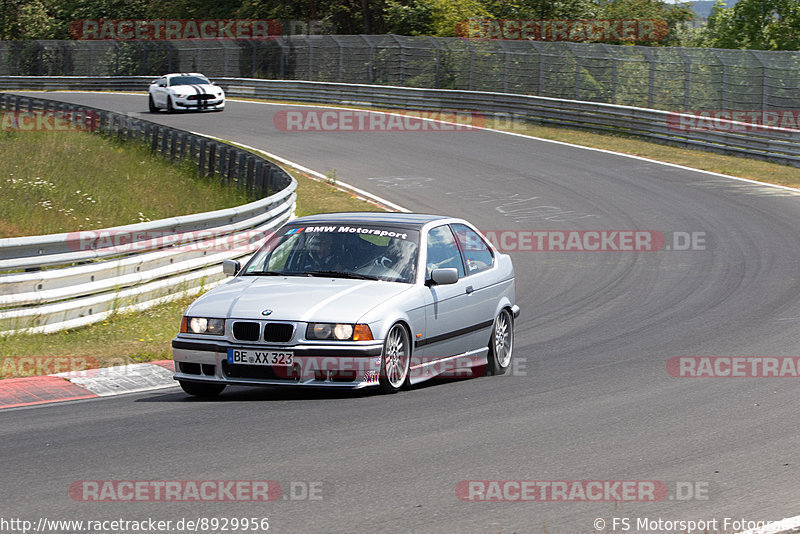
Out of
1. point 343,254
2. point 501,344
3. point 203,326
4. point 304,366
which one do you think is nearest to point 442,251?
point 343,254

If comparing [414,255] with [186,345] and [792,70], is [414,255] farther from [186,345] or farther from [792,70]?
[792,70]

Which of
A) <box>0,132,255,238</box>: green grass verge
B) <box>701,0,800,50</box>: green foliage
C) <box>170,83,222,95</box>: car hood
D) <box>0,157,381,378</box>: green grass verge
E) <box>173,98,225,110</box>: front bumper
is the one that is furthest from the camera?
<box>701,0,800,50</box>: green foliage

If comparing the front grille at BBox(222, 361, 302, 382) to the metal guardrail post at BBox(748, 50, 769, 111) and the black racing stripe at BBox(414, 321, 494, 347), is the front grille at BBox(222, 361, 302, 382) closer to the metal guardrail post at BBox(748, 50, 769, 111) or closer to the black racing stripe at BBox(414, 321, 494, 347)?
the black racing stripe at BBox(414, 321, 494, 347)

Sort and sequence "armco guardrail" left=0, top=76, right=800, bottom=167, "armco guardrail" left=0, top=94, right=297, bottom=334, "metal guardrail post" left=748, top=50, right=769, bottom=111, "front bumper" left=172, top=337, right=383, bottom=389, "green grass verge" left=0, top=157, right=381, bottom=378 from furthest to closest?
"metal guardrail post" left=748, top=50, right=769, bottom=111 < "armco guardrail" left=0, top=76, right=800, bottom=167 < "armco guardrail" left=0, top=94, right=297, bottom=334 < "green grass verge" left=0, top=157, right=381, bottom=378 < "front bumper" left=172, top=337, right=383, bottom=389

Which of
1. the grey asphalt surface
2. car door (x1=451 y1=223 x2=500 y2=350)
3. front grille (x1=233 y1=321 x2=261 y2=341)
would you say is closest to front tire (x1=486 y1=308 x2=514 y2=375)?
car door (x1=451 y1=223 x2=500 y2=350)

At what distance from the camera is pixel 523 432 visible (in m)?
7.11

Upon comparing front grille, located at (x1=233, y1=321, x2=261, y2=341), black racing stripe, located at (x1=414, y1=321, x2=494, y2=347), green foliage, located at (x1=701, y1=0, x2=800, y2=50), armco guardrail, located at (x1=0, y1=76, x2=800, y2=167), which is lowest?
black racing stripe, located at (x1=414, y1=321, x2=494, y2=347)

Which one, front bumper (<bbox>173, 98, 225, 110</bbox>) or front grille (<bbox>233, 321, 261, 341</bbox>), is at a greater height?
front bumper (<bbox>173, 98, 225, 110</bbox>)

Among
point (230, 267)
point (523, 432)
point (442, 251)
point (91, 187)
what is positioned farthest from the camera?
point (91, 187)

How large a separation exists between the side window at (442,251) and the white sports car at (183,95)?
107 feet

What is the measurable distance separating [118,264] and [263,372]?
4.37 m

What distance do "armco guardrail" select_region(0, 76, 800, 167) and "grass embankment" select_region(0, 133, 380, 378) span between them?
1135 cm

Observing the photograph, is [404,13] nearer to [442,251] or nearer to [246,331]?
[442,251]

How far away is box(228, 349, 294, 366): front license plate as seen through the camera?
26.3ft
